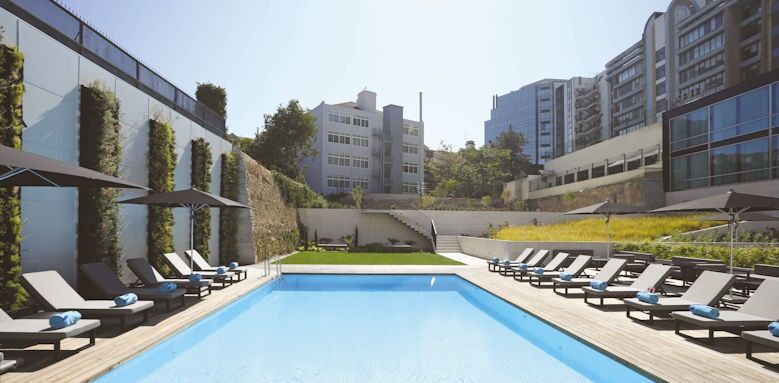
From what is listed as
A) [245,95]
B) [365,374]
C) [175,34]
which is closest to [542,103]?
[245,95]

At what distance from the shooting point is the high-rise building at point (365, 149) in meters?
44.9

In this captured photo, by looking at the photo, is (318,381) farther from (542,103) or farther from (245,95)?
(542,103)

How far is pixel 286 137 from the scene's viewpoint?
40.2 metres

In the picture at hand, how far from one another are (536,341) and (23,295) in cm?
868

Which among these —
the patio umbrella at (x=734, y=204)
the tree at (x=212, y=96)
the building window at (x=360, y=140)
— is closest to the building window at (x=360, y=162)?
the building window at (x=360, y=140)

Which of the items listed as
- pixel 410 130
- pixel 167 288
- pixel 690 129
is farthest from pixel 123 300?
pixel 410 130

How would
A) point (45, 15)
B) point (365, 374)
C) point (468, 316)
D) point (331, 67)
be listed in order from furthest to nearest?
point (331, 67), point (468, 316), point (45, 15), point (365, 374)

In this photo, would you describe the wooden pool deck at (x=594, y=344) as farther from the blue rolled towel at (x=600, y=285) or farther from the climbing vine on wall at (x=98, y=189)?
the climbing vine on wall at (x=98, y=189)

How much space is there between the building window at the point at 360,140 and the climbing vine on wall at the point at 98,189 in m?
36.2

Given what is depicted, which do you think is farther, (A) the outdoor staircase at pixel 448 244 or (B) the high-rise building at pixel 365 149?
(B) the high-rise building at pixel 365 149

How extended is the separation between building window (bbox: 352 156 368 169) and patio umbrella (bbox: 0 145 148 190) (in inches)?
1559

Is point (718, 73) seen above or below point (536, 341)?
above

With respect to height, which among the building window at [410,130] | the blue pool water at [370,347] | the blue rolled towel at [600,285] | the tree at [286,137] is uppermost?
the building window at [410,130]

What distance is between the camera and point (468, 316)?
10250mm
